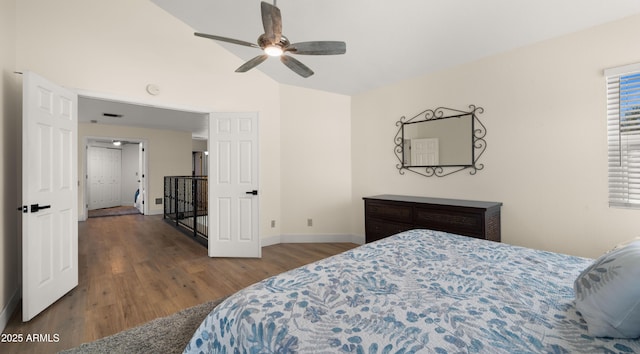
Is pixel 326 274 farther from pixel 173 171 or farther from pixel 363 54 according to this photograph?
pixel 173 171

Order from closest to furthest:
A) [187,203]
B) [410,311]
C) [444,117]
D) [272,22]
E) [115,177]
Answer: [410,311] → [272,22] → [444,117] → [187,203] → [115,177]

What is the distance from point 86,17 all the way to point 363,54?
9.75 feet

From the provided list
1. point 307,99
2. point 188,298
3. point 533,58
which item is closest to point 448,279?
point 188,298

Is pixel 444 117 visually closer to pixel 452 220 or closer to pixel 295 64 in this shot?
pixel 452 220

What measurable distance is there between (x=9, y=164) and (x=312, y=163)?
3.23 metres

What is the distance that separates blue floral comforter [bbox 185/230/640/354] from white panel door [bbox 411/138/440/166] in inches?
81.6

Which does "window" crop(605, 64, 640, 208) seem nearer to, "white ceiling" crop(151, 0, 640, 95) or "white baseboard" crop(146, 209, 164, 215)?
"white ceiling" crop(151, 0, 640, 95)

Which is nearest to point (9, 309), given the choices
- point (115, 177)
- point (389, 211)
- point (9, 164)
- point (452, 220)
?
point (9, 164)

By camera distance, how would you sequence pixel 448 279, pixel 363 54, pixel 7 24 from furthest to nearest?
1. pixel 363 54
2. pixel 7 24
3. pixel 448 279

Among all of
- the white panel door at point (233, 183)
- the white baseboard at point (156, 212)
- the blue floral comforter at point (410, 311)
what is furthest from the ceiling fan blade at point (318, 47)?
the white baseboard at point (156, 212)

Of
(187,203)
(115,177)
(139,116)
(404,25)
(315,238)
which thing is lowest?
(315,238)

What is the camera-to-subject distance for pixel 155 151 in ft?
22.9

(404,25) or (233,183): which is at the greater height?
(404,25)

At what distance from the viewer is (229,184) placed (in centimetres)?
354
